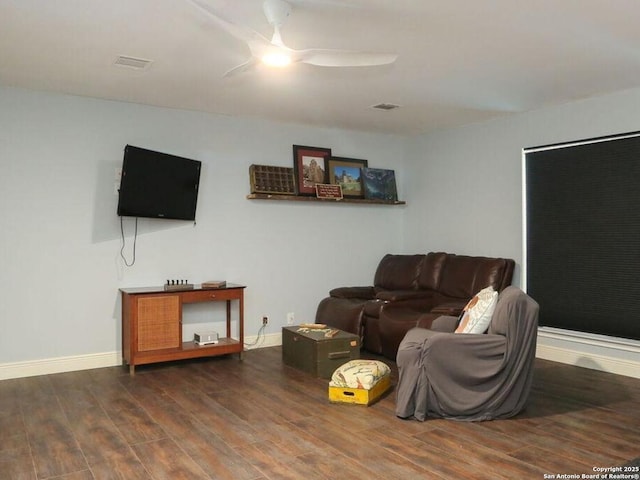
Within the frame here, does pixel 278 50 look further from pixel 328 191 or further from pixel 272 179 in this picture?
pixel 328 191

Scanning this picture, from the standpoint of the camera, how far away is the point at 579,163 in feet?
15.7

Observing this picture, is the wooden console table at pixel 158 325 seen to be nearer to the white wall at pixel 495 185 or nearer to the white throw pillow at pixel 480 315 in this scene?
the white throw pillow at pixel 480 315

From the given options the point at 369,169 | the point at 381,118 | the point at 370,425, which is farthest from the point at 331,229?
the point at 370,425

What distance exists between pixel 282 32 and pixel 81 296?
9.70 feet

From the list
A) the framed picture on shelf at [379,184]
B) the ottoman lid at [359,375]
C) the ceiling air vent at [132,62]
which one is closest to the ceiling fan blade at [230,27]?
the ceiling air vent at [132,62]

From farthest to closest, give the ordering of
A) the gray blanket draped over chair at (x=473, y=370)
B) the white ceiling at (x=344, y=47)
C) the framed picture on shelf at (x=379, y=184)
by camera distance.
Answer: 1. the framed picture on shelf at (x=379, y=184)
2. the gray blanket draped over chair at (x=473, y=370)
3. the white ceiling at (x=344, y=47)

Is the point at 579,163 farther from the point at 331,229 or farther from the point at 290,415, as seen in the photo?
the point at 290,415

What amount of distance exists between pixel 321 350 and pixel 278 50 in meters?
2.45

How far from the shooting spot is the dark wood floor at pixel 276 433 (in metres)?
2.71

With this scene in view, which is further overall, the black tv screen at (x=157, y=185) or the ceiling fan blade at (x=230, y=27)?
the black tv screen at (x=157, y=185)

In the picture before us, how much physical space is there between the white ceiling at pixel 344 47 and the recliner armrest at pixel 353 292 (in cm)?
191

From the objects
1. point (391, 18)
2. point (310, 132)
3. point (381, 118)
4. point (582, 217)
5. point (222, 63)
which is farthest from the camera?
point (310, 132)

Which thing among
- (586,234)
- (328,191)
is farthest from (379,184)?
(586,234)

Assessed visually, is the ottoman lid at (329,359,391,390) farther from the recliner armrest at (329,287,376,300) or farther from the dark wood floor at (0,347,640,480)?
the recliner armrest at (329,287,376,300)
